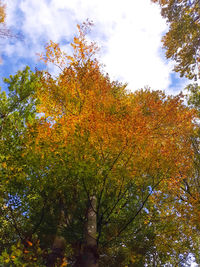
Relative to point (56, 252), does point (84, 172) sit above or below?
above

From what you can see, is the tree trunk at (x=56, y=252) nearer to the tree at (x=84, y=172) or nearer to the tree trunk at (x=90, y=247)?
the tree at (x=84, y=172)

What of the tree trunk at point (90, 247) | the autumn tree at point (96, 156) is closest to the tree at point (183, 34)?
the autumn tree at point (96, 156)

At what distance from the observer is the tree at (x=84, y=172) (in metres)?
6.45

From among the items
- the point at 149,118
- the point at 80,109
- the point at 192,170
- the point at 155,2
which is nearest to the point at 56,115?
the point at 80,109

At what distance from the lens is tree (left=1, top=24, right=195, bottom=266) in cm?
645

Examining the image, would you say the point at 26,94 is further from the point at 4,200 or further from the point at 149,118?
the point at 149,118

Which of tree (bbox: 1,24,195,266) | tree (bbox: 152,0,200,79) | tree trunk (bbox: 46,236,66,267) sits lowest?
tree trunk (bbox: 46,236,66,267)

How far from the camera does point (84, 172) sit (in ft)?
19.9

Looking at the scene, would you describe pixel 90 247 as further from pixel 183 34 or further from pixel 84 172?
pixel 183 34

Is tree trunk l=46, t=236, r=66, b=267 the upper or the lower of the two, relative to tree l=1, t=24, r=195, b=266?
lower

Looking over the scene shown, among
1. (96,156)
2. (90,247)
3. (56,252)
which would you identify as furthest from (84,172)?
(56,252)

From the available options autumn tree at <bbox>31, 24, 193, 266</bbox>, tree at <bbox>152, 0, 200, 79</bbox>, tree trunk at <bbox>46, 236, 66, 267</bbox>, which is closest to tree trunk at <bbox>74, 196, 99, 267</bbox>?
autumn tree at <bbox>31, 24, 193, 266</bbox>

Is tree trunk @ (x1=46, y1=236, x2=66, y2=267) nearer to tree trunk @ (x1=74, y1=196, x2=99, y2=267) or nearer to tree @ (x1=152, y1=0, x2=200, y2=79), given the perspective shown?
tree trunk @ (x1=74, y1=196, x2=99, y2=267)

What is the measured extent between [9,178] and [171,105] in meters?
10.6
